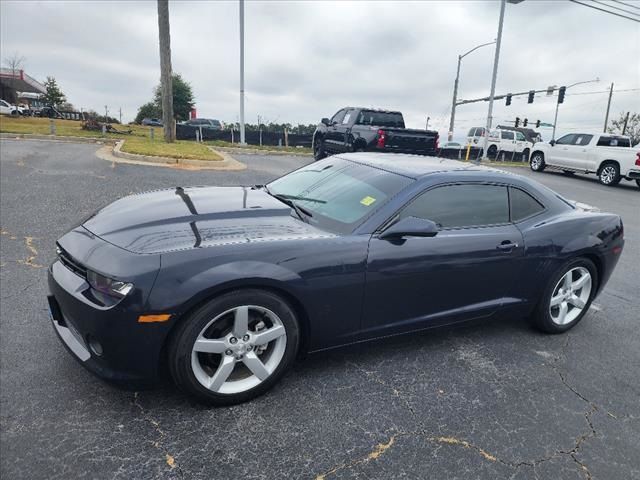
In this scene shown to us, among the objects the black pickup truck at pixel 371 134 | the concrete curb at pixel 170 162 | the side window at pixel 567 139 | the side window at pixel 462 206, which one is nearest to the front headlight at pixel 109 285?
the side window at pixel 462 206

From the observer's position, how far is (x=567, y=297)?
12.1 feet

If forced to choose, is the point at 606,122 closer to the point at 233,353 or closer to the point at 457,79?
the point at 457,79

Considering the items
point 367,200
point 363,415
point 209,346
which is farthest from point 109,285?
point 367,200

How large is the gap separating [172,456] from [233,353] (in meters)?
0.57

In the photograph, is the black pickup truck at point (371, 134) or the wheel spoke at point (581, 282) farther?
the black pickup truck at point (371, 134)

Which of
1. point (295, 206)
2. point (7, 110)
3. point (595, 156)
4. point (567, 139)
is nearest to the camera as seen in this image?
point (295, 206)

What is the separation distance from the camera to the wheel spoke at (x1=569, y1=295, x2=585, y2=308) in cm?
370

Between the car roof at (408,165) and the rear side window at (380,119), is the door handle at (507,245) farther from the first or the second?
the rear side window at (380,119)

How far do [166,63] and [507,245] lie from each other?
16.1 meters

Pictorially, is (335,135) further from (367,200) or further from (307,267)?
(307,267)

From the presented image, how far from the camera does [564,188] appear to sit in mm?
14039

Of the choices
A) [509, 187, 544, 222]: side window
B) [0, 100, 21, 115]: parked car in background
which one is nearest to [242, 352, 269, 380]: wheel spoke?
[509, 187, 544, 222]: side window

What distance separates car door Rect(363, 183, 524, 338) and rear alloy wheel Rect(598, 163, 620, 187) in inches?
598

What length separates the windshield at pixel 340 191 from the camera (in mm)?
2898
